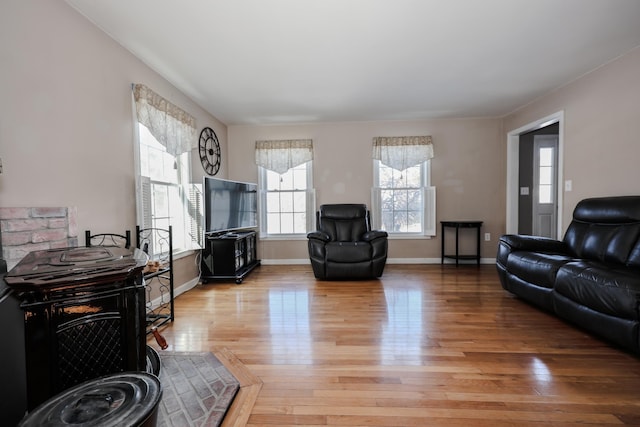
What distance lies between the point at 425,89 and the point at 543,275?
231cm

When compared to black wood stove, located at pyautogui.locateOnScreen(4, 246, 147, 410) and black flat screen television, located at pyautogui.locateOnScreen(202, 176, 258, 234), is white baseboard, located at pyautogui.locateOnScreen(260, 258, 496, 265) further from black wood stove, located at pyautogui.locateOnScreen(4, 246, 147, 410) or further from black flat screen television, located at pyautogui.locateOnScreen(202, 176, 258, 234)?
black wood stove, located at pyautogui.locateOnScreen(4, 246, 147, 410)

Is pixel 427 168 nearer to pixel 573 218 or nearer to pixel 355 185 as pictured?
pixel 355 185

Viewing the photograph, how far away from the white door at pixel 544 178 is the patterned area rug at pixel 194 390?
495 cm

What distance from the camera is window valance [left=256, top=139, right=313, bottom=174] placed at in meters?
4.61

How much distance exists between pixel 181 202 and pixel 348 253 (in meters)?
2.07

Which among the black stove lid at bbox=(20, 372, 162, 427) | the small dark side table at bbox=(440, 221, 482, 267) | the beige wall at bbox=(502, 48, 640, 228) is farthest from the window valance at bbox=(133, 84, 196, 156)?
the beige wall at bbox=(502, 48, 640, 228)

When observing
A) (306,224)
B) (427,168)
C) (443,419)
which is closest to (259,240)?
(306,224)

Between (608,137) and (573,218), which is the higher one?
(608,137)

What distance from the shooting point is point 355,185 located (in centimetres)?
467

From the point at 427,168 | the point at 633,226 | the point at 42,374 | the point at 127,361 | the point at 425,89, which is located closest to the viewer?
the point at 42,374

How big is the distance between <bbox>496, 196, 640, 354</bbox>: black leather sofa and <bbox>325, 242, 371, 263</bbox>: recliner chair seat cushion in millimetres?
1474

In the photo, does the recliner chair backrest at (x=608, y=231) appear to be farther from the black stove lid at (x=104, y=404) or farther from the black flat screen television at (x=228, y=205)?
the black flat screen television at (x=228, y=205)

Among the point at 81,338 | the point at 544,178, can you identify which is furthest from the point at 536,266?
the point at 81,338

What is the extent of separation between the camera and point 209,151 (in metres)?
3.98
